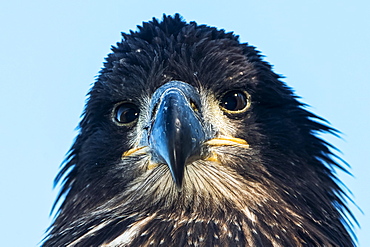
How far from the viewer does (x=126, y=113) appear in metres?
8.73

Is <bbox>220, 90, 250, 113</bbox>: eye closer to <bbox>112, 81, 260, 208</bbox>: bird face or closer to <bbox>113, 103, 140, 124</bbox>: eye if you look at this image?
<bbox>112, 81, 260, 208</bbox>: bird face

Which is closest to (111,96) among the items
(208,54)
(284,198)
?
(208,54)

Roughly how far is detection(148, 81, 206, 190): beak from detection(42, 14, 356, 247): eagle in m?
0.01

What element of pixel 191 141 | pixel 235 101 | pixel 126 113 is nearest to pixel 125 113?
pixel 126 113

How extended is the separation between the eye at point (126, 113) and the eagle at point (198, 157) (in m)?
0.01

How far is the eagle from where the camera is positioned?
797 centimetres

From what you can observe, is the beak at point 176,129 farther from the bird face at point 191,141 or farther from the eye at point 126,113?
the eye at point 126,113

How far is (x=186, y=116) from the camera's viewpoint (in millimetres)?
7711

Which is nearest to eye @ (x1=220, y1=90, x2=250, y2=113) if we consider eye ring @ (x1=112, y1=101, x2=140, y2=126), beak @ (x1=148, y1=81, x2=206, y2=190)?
beak @ (x1=148, y1=81, x2=206, y2=190)

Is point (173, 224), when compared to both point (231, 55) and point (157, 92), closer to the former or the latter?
point (157, 92)

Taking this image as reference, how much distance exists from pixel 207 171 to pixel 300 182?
91 cm

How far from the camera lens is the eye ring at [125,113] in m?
8.67

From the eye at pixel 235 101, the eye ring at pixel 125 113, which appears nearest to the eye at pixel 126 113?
the eye ring at pixel 125 113

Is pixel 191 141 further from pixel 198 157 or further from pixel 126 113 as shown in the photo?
pixel 126 113
